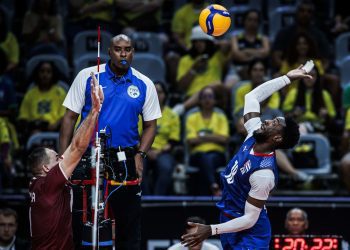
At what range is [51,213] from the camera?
8.10 meters

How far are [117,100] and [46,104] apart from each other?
188 inches

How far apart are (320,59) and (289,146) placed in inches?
231

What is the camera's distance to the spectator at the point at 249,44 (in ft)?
47.5

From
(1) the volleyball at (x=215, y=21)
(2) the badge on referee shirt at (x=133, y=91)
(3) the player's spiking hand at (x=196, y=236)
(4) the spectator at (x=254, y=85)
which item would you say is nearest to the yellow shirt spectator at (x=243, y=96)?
(4) the spectator at (x=254, y=85)

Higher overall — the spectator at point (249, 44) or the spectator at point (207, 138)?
the spectator at point (249, 44)

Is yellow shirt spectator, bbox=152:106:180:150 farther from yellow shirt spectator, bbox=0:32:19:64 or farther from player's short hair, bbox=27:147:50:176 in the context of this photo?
player's short hair, bbox=27:147:50:176

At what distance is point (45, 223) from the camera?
26.7 feet

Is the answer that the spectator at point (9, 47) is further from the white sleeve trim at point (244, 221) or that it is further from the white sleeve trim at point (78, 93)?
the white sleeve trim at point (244, 221)

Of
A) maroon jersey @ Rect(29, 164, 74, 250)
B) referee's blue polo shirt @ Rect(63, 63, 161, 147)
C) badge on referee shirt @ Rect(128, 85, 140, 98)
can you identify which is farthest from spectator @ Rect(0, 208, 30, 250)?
maroon jersey @ Rect(29, 164, 74, 250)

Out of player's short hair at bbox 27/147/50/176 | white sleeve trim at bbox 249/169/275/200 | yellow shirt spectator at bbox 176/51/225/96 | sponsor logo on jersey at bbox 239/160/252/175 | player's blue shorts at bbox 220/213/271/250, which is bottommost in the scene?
player's blue shorts at bbox 220/213/271/250

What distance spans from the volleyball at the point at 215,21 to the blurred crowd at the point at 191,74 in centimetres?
317

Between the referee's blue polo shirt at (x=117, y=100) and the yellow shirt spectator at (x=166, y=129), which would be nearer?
the referee's blue polo shirt at (x=117, y=100)

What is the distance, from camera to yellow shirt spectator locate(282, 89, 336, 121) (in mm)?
13426

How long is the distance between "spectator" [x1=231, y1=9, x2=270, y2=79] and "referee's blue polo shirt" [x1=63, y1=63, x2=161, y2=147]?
17.5 feet
